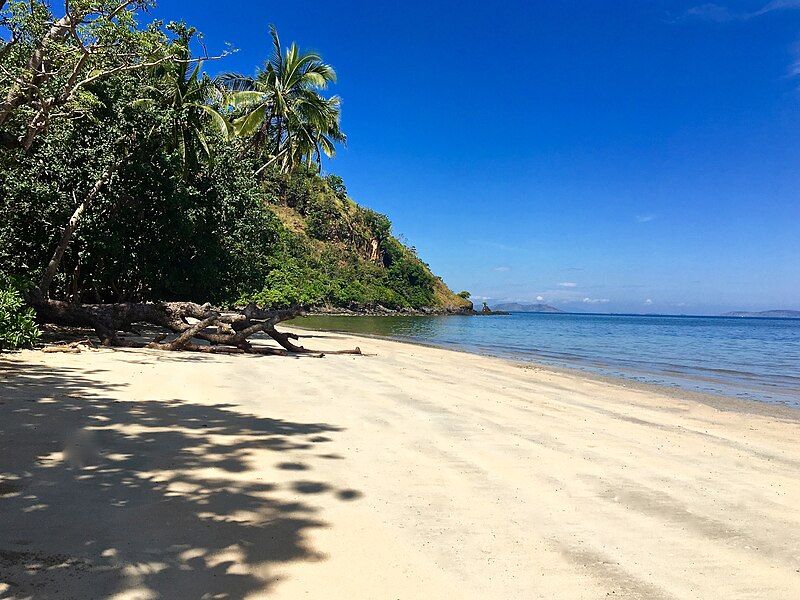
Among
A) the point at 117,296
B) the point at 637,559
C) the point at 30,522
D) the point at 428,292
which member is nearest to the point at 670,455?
the point at 637,559

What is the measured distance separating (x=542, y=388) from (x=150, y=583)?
31.4 ft

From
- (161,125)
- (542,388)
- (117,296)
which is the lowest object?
(542,388)

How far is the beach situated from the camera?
2.72 meters

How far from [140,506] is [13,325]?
8.32 metres

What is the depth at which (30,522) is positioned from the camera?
3.02 meters

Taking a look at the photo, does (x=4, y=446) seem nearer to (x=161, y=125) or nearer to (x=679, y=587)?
(x=679, y=587)


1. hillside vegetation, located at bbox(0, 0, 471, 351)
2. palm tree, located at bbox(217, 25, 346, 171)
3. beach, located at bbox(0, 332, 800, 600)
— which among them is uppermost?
palm tree, located at bbox(217, 25, 346, 171)

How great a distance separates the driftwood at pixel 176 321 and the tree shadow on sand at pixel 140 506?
719 cm

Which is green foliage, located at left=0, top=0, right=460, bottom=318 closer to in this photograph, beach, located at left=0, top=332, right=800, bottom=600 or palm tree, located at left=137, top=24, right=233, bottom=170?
palm tree, located at left=137, top=24, right=233, bottom=170

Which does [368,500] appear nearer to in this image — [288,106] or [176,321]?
[176,321]

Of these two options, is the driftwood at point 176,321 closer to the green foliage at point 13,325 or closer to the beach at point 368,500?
the green foliage at point 13,325

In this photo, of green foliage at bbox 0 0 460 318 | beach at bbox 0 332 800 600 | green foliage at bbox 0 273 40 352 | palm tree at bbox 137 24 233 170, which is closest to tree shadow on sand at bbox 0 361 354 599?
beach at bbox 0 332 800 600

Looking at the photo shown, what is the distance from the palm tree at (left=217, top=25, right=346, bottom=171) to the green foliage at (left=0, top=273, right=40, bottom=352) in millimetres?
15149

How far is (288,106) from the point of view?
78.9 ft
